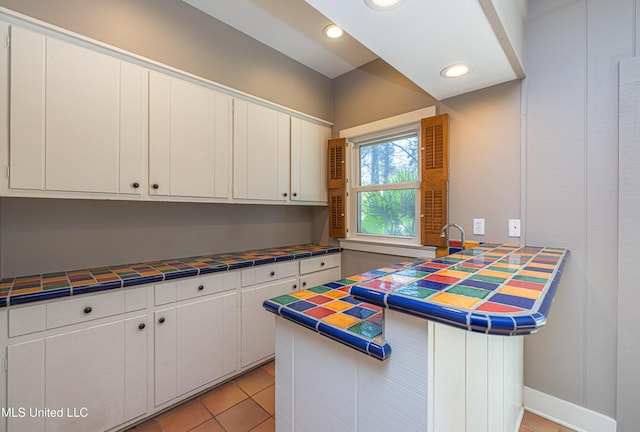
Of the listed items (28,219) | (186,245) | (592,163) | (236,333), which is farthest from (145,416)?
(592,163)

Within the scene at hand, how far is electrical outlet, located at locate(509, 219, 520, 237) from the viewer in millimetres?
1858

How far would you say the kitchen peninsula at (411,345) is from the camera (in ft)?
2.46

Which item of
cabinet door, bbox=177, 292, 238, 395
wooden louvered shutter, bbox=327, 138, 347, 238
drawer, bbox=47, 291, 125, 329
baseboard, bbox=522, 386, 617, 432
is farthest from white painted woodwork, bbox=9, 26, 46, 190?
baseboard, bbox=522, 386, 617, 432

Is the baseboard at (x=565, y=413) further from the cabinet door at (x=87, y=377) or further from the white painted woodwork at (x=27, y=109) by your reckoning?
the white painted woodwork at (x=27, y=109)

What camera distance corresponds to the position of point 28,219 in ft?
5.30

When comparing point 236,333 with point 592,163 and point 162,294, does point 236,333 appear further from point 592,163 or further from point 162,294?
point 592,163

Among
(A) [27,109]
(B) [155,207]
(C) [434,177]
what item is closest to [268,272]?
(B) [155,207]

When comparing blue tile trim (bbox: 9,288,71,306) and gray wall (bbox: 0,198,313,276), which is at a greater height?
gray wall (bbox: 0,198,313,276)

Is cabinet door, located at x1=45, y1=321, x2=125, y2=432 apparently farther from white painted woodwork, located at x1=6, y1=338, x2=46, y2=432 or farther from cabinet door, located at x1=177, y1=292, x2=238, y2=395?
cabinet door, located at x1=177, y1=292, x2=238, y2=395

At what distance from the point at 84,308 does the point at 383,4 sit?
6.91 feet

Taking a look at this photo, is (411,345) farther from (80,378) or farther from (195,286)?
(80,378)

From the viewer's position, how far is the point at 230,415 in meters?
1.74

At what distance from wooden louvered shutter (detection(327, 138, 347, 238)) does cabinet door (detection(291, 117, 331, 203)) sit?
3.1 inches

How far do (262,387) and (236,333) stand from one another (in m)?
0.44
